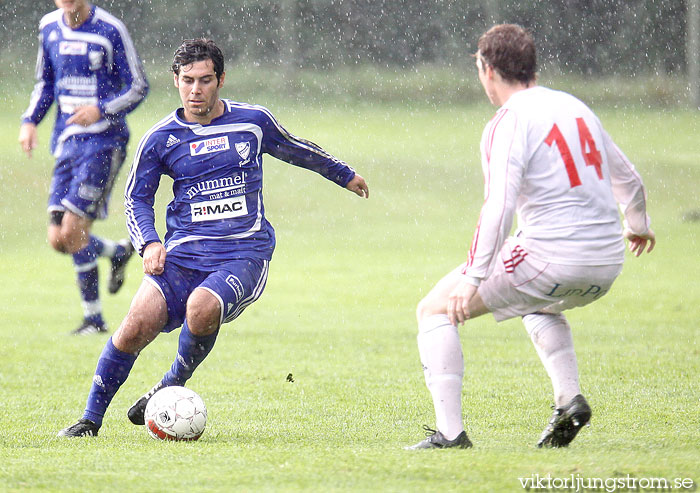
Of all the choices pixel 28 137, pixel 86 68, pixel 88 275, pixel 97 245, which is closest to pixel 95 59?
pixel 86 68

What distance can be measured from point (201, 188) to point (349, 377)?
219 centimetres

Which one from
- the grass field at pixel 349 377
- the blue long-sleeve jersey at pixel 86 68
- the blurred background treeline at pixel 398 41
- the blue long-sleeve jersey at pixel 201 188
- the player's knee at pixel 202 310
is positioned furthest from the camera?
the blurred background treeline at pixel 398 41

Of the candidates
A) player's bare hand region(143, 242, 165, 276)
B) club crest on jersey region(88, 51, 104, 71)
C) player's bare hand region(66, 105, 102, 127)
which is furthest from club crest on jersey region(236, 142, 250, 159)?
club crest on jersey region(88, 51, 104, 71)

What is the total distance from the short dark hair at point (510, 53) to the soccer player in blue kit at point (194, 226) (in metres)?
1.51

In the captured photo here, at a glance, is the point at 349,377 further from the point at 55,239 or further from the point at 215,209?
the point at 55,239

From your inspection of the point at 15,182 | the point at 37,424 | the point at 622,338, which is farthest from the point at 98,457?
the point at 15,182

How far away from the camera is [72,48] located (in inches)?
320

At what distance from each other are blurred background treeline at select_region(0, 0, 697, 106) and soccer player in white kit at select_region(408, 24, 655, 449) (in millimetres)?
24508

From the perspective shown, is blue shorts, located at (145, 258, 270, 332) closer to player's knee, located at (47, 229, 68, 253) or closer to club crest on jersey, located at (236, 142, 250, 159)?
club crest on jersey, located at (236, 142, 250, 159)

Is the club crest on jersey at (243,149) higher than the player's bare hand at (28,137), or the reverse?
the club crest on jersey at (243,149)

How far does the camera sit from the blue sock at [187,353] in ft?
17.0

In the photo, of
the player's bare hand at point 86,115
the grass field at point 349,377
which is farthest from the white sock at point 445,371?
the player's bare hand at point 86,115

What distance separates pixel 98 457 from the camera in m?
4.40

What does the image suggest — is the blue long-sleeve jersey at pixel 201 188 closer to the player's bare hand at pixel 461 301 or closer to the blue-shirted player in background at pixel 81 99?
the player's bare hand at pixel 461 301
